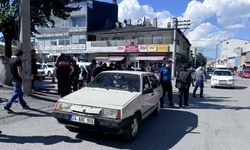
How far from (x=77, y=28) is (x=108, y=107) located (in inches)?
1824

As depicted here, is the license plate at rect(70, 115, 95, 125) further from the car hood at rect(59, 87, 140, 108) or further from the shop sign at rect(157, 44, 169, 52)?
the shop sign at rect(157, 44, 169, 52)

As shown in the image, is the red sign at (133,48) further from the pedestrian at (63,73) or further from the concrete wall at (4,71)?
the pedestrian at (63,73)

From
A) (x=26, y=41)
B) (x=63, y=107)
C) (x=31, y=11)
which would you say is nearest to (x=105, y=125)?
(x=63, y=107)

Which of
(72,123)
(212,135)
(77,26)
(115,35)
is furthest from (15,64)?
(77,26)

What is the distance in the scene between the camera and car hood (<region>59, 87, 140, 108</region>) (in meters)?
5.60

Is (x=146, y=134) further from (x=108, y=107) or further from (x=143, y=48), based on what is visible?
(x=143, y=48)

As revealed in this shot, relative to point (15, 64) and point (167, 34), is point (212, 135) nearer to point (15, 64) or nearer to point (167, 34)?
point (15, 64)

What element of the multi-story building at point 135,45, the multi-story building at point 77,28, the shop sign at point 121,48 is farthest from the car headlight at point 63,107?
the multi-story building at point 77,28

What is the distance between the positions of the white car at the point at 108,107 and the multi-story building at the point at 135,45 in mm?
32952

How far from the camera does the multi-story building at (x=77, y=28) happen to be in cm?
4956

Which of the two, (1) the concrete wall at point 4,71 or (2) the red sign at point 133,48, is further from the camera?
(2) the red sign at point 133,48

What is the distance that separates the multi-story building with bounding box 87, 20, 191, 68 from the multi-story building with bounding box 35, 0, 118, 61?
2.36 meters

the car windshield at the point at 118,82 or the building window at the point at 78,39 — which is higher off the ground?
the building window at the point at 78,39

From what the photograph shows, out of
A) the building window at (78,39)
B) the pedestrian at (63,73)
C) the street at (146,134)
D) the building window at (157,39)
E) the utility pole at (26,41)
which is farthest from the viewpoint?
the building window at (78,39)
